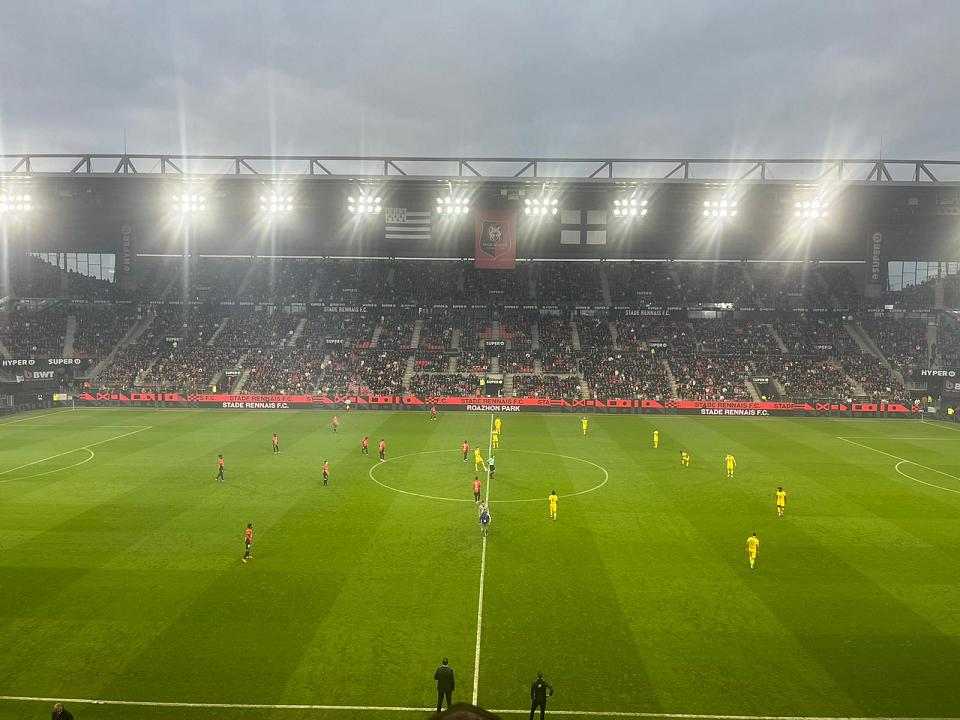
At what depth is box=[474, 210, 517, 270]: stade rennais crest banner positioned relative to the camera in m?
48.9

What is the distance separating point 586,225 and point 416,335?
25423mm

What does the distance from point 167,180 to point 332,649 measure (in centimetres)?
4356

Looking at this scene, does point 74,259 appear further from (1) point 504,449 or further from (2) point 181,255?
(1) point 504,449

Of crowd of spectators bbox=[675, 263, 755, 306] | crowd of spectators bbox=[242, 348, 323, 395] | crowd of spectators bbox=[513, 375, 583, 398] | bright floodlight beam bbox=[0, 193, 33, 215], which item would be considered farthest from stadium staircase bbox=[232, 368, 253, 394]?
crowd of spectators bbox=[675, 263, 755, 306]

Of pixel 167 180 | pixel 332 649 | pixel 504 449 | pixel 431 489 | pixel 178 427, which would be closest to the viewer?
pixel 332 649

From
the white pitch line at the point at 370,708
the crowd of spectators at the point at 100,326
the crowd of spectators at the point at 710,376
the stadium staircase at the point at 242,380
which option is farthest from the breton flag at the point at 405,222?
the white pitch line at the point at 370,708

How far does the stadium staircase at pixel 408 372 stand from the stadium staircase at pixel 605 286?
78.1 ft

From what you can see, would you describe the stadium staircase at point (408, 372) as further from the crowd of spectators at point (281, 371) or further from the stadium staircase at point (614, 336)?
the stadium staircase at point (614, 336)

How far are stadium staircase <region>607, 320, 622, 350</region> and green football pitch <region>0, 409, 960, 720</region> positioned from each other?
33714 millimetres

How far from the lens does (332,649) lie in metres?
13.6

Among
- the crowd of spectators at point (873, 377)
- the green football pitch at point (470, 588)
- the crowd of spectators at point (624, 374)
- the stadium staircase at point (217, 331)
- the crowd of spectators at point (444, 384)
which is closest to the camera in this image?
the green football pitch at point (470, 588)

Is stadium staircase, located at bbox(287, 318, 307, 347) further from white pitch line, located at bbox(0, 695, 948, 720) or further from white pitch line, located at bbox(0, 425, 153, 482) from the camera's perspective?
white pitch line, located at bbox(0, 695, 948, 720)

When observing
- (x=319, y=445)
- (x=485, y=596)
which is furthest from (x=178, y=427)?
(x=485, y=596)

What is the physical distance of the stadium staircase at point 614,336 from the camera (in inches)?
2589
